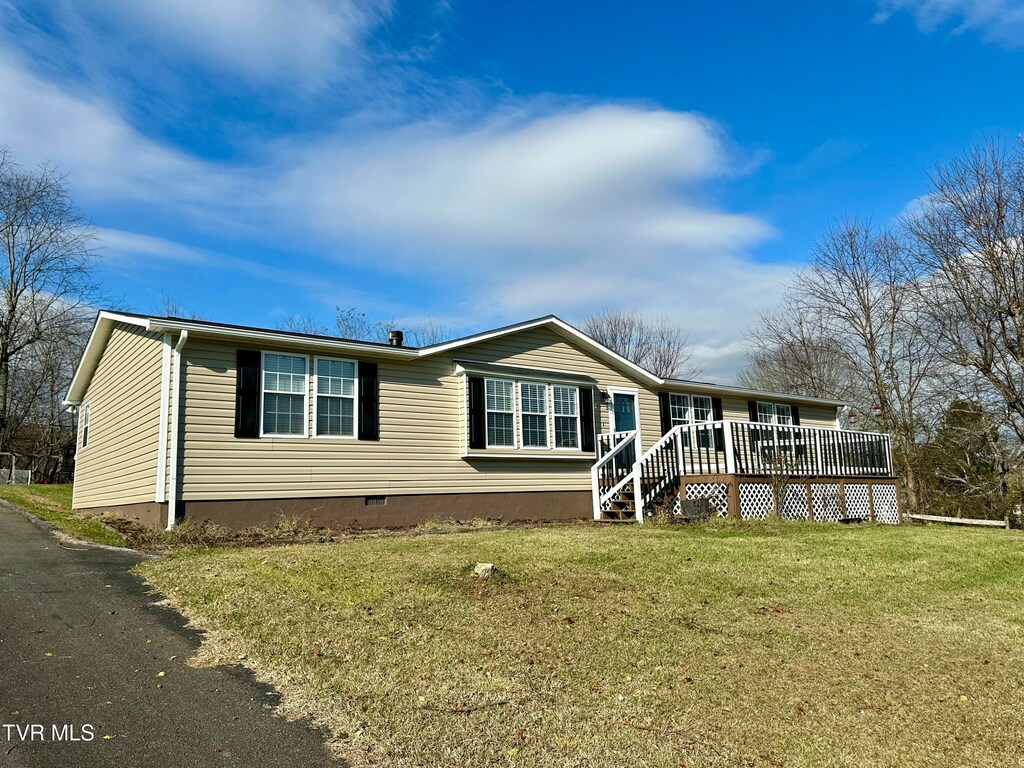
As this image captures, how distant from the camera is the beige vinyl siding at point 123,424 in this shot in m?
11.5

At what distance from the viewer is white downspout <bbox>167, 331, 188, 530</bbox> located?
1058 cm

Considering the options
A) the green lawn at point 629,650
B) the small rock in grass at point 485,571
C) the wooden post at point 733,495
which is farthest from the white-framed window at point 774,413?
the small rock in grass at point 485,571

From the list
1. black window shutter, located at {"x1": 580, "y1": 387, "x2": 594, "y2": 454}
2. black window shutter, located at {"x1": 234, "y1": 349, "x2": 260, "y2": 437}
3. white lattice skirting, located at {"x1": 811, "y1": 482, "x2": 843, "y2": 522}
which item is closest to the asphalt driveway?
black window shutter, located at {"x1": 234, "y1": 349, "x2": 260, "y2": 437}

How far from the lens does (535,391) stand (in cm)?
1497

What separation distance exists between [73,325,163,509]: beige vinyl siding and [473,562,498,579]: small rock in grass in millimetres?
6172

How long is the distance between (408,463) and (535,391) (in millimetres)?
3183

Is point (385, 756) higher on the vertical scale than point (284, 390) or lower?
lower

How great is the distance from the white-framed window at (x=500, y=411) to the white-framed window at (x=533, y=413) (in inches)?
9.0

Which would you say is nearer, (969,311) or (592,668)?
(592,668)

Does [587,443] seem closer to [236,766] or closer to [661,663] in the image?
[661,663]

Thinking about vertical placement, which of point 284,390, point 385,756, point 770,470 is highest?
point 284,390

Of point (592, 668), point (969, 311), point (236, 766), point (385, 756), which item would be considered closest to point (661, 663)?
point (592, 668)

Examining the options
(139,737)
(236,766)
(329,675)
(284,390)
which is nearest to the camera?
(236,766)

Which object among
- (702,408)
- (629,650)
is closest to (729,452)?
(702,408)
